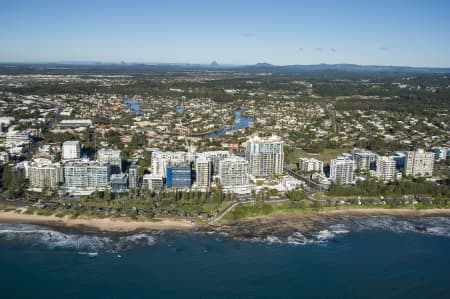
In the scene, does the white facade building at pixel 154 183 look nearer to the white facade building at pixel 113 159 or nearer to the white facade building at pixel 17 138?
the white facade building at pixel 113 159

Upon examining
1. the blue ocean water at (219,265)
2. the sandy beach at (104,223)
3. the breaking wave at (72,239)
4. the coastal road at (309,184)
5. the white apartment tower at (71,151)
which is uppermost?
the white apartment tower at (71,151)

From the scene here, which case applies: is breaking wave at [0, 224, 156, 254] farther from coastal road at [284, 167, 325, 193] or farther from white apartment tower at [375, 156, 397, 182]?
white apartment tower at [375, 156, 397, 182]

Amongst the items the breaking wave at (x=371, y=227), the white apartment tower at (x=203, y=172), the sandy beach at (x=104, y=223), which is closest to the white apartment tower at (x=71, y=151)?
the sandy beach at (x=104, y=223)

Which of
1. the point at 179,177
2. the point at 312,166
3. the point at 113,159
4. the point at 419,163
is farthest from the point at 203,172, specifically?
the point at 419,163

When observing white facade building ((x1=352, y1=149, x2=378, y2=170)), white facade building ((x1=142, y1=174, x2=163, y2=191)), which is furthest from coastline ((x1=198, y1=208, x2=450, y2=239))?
white facade building ((x1=352, y1=149, x2=378, y2=170))

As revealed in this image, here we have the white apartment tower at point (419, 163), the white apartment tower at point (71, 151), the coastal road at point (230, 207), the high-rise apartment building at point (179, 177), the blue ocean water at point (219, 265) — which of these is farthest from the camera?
the white apartment tower at point (71, 151)

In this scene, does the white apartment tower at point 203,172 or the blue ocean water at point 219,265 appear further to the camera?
the white apartment tower at point 203,172

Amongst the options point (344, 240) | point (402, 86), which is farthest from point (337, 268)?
point (402, 86)
